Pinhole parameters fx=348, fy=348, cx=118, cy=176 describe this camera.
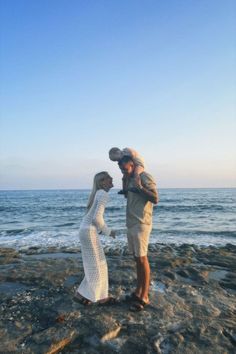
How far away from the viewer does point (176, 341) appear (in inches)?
180

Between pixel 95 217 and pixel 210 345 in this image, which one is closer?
pixel 210 345

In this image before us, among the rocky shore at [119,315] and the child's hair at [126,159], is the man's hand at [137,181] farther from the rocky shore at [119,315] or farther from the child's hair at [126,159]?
the rocky shore at [119,315]

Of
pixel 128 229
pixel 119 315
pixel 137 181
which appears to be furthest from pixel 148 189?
pixel 119 315

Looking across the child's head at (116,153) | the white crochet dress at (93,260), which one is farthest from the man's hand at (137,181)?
the white crochet dress at (93,260)

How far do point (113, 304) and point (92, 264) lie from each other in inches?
29.7

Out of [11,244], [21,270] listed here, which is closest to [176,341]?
[21,270]

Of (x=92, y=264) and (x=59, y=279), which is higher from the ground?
(x=92, y=264)

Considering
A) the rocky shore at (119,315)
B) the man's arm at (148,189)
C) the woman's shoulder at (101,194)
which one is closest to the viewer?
the rocky shore at (119,315)

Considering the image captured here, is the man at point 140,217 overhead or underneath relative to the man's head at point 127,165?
underneath

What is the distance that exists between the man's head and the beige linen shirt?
0.13m

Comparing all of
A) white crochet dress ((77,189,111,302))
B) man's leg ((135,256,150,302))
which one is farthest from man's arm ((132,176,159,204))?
man's leg ((135,256,150,302))

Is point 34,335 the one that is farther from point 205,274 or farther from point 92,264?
point 205,274

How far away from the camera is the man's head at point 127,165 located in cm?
567

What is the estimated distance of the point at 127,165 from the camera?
18.6 ft
